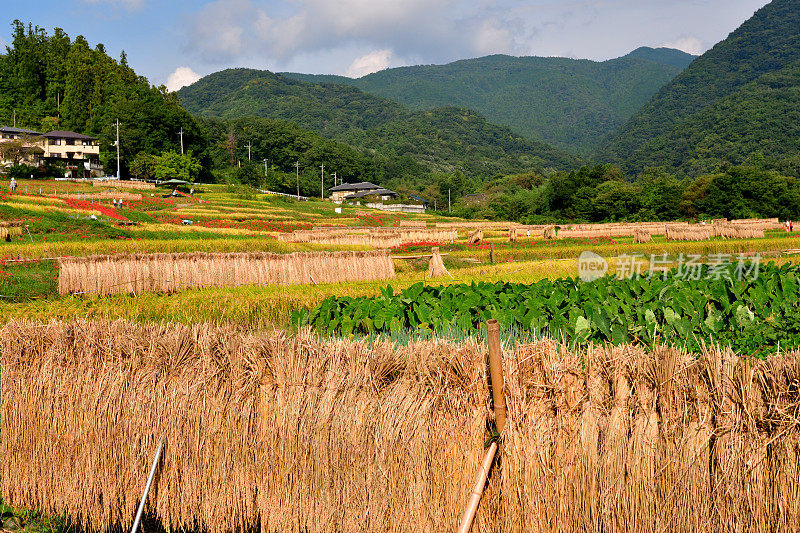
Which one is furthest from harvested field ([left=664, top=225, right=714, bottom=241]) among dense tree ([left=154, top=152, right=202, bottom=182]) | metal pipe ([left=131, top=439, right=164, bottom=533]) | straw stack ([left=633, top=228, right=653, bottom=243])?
dense tree ([left=154, top=152, right=202, bottom=182])

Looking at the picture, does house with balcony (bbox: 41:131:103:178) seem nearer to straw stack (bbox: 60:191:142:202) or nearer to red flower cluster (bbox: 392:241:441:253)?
straw stack (bbox: 60:191:142:202)

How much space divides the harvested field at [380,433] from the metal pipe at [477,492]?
0.16m

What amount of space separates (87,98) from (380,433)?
110129 millimetres

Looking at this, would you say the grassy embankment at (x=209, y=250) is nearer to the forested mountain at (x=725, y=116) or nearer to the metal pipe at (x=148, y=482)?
the metal pipe at (x=148, y=482)

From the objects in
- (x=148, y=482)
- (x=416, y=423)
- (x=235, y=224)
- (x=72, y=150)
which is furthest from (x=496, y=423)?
(x=72, y=150)

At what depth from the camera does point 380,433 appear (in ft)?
16.8

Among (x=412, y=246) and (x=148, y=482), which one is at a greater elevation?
(x=412, y=246)

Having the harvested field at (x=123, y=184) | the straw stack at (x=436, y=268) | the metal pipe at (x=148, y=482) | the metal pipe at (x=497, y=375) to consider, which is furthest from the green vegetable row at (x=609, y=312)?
the harvested field at (x=123, y=184)

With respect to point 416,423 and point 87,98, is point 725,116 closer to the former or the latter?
point 87,98

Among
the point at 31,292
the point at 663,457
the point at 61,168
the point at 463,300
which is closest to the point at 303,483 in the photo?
the point at 663,457

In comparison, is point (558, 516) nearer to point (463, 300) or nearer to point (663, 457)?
point (663, 457)

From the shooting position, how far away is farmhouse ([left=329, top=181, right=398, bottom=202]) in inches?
3925

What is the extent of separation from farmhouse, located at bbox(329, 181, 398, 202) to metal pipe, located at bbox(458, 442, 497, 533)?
3694 inches

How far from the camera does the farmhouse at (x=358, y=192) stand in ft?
327
